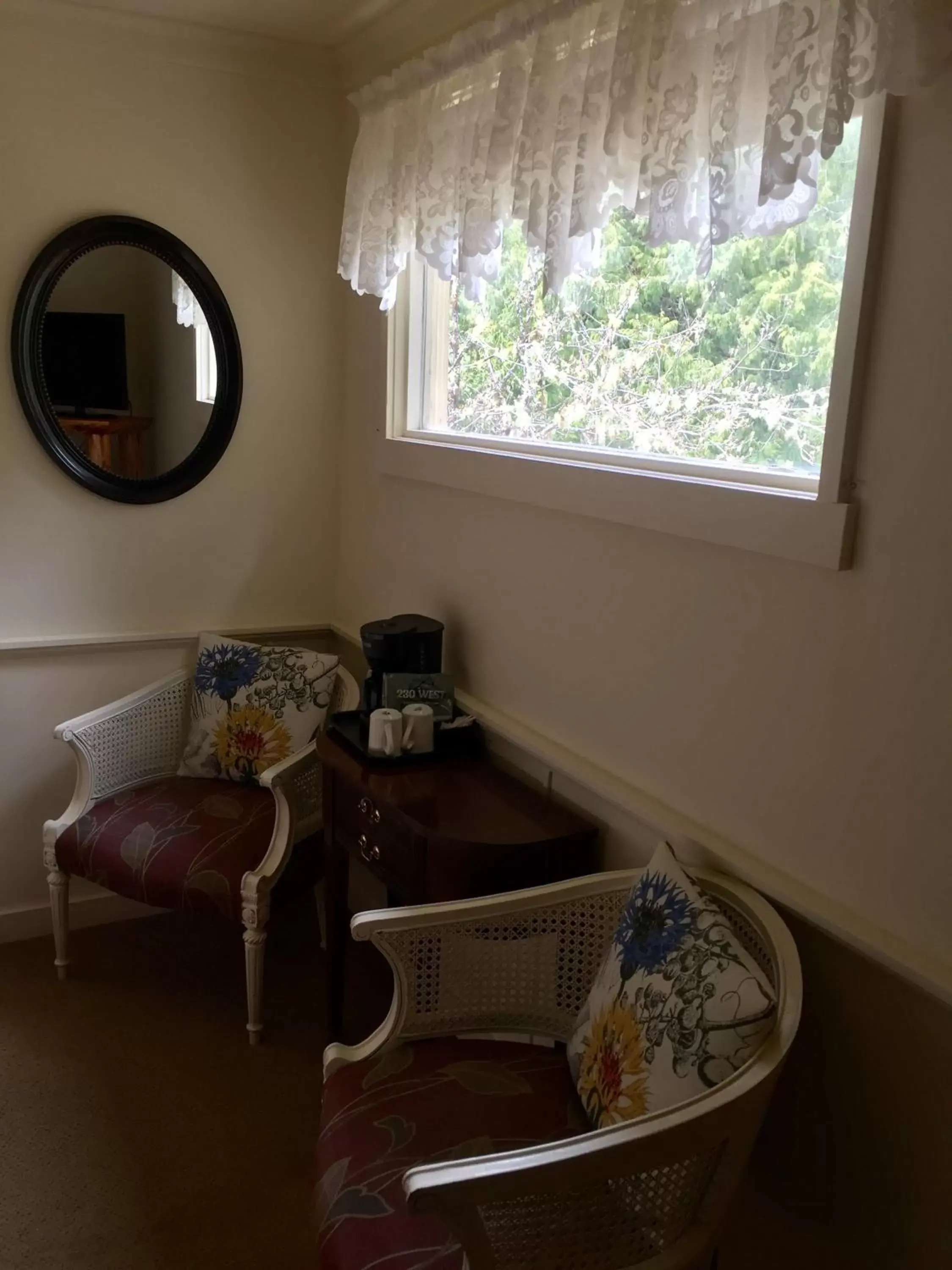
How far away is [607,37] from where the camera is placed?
5.45ft

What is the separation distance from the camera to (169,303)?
2.74 metres

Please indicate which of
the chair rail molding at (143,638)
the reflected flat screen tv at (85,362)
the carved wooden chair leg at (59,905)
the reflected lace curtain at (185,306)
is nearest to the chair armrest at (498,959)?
the carved wooden chair leg at (59,905)

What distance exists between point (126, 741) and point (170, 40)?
5.97 feet

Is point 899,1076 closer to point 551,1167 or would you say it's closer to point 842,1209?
point 842,1209

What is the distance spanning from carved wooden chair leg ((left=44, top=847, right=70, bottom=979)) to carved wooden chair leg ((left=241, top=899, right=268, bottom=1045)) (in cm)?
54

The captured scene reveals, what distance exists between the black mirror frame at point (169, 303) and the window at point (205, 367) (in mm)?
13

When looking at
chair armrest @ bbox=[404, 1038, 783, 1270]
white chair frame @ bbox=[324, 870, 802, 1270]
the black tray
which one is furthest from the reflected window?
chair armrest @ bbox=[404, 1038, 783, 1270]

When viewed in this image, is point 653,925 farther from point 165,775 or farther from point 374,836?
point 165,775

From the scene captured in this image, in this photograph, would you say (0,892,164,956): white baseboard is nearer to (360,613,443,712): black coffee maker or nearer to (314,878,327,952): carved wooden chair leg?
(314,878,327,952): carved wooden chair leg

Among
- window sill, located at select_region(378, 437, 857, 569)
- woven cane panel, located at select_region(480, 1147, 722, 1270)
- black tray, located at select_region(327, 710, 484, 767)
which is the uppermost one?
window sill, located at select_region(378, 437, 857, 569)

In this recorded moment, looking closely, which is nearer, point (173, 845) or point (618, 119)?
point (618, 119)

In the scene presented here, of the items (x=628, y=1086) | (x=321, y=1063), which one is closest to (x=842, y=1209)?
(x=628, y=1086)

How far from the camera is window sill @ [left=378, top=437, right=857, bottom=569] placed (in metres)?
1.41

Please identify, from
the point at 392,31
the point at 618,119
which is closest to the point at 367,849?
the point at 618,119
